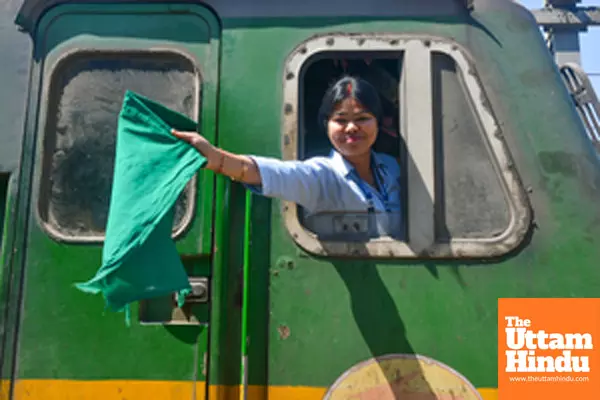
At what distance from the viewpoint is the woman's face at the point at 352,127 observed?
5.75 ft

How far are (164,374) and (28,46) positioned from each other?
1295 millimetres

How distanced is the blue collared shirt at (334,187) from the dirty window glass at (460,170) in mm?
165

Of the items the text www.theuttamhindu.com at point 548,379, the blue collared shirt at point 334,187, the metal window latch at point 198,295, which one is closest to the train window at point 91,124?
the metal window latch at point 198,295

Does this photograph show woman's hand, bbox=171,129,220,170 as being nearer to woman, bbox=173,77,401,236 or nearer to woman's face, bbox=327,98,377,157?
woman, bbox=173,77,401,236

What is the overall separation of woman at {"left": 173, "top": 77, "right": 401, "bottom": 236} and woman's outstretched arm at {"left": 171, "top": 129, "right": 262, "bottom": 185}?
0.11 metres

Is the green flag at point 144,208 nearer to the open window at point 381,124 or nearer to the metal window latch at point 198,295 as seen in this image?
the metal window latch at point 198,295

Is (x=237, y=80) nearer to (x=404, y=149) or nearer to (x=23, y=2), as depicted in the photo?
(x=404, y=149)

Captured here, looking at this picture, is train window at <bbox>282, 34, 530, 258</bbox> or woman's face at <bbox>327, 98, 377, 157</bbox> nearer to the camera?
train window at <bbox>282, 34, 530, 258</bbox>

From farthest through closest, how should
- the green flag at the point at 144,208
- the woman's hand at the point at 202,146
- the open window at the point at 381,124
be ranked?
the open window at the point at 381,124 < the woman's hand at the point at 202,146 < the green flag at the point at 144,208

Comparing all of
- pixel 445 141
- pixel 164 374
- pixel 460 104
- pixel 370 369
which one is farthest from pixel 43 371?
pixel 460 104

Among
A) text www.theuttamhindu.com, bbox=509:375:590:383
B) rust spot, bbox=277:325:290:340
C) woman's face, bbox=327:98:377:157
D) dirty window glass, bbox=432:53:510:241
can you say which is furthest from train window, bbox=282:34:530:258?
text www.theuttamhindu.com, bbox=509:375:590:383

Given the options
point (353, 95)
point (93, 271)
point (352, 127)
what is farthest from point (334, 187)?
point (93, 271)

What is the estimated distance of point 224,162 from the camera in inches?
59.2

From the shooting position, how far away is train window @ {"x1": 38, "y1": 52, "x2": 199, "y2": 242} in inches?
68.9
